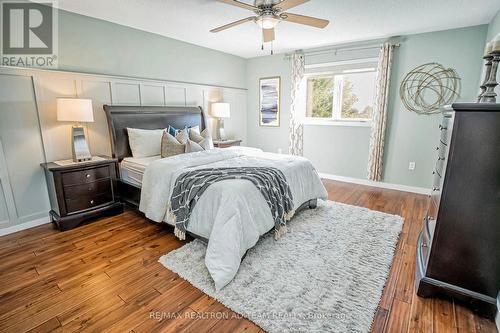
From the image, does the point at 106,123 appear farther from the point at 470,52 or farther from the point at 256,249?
the point at 470,52

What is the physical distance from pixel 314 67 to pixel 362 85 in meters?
0.97

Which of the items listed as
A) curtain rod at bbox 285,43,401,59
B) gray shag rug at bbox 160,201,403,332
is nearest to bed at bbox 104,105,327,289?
gray shag rug at bbox 160,201,403,332

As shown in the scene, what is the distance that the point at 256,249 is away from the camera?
2.41 m

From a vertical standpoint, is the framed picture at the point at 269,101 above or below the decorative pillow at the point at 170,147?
above

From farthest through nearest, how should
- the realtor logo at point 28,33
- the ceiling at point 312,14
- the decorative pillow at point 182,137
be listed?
the decorative pillow at point 182,137 < the ceiling at point 312,14 < the realtor logo at point 28,33

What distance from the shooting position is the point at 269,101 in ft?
18.1

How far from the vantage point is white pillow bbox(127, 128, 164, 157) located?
3443mm

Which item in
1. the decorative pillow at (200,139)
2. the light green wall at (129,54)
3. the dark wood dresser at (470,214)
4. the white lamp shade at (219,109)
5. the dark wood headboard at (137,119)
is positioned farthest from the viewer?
the white lamp shade at (219,109)

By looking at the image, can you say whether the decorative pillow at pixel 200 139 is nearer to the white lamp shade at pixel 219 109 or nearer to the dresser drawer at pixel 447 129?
the white lamp shade at pixel 219 109

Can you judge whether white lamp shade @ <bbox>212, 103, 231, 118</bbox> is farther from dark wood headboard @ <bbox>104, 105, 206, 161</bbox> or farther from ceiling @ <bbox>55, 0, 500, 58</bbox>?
ceiling @ <bbox>55, 0, 500, 58</bbox>

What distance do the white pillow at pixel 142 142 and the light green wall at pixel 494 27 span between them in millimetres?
4440

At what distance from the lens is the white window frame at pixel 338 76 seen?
14.1ft

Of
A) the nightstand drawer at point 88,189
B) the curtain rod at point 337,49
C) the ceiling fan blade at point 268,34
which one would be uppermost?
the curtain rod at point 337,49

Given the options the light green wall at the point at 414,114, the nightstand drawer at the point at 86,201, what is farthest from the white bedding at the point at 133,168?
the light green wall at the point at 414,114
